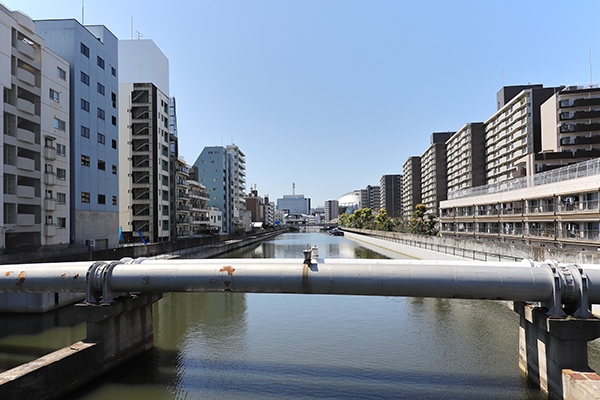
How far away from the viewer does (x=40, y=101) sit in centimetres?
3219

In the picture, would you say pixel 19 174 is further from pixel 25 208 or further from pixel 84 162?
pixel 84 162

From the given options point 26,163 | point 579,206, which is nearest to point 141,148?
point 26,163

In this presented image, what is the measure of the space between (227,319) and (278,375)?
8259 mm

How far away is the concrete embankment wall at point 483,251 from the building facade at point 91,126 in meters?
37.4

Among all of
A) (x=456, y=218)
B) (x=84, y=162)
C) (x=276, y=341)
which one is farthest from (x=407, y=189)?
(x=276, y=341)

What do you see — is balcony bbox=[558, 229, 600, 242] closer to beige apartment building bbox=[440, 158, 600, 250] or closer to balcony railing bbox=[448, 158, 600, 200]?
Result: beige apartment building bbox=[440, 158, 600, 250]

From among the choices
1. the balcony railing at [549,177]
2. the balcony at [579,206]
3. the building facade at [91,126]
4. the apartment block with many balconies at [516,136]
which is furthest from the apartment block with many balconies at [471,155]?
Answer: the building facade at [91,126]

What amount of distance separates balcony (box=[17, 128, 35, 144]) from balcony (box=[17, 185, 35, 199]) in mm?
3893

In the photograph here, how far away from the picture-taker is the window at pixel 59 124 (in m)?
34.4

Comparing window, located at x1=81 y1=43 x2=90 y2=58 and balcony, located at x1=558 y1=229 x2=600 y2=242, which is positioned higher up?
window, located at x1=81 y1=43 x2=90 y2=58

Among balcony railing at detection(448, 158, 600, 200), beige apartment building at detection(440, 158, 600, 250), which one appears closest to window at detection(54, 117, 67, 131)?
beige apartment building at detection(440, 158, 600, 250)

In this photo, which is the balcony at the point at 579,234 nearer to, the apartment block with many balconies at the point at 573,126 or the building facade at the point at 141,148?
the apartment block with many balconies at the point at 573,126

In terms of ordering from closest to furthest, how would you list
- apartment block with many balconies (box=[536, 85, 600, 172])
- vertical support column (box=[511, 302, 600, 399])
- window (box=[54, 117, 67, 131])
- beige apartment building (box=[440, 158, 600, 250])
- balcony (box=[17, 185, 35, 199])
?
vertical support column (box=[511, 302, 600, 399]) < balcony (box=[17, 185, 35, 199]) < beige apartment building (box=[440, 158, 600, 250]) < window (box=[54, 117, 67, 131]) < apartment block with many balconies (box=[536, 85, 600, 172])

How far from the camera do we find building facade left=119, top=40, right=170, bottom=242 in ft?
180
